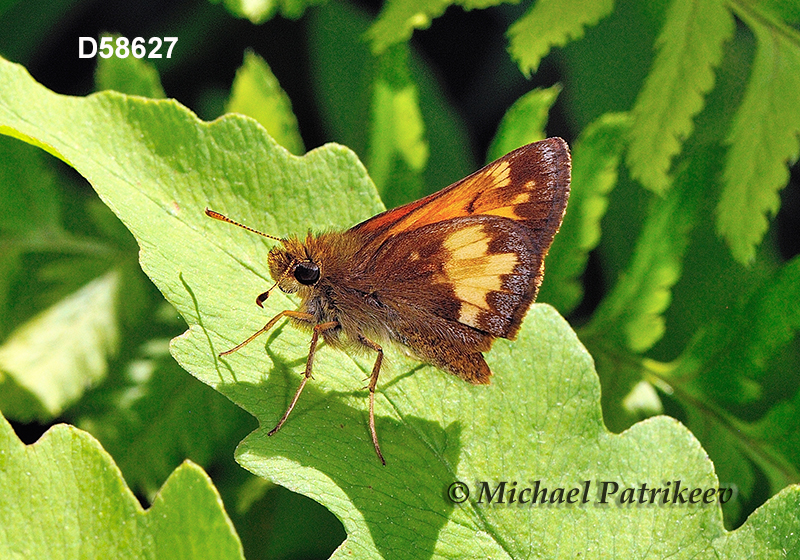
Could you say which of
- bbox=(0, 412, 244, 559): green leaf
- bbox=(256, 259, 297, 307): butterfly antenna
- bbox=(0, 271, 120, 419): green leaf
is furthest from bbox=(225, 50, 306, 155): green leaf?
bbox=(0, 412, 244, 559): green leaf

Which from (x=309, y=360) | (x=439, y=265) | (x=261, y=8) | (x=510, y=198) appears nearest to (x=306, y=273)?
(x=309, y=360)

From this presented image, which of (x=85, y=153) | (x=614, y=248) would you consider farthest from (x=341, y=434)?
(x=614, y=248)

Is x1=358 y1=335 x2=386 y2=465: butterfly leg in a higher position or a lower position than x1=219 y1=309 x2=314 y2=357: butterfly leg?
lower

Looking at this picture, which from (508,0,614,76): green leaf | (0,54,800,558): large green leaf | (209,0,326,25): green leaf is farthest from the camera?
(209,0,326,25): green leaf

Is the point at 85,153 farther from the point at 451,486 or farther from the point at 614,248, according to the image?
the point at 614,248

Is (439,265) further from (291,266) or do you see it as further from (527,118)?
(527,118)

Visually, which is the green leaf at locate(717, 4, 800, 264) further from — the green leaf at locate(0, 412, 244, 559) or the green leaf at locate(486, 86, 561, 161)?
the green leaf at locate(0, 412, 244, 559)
